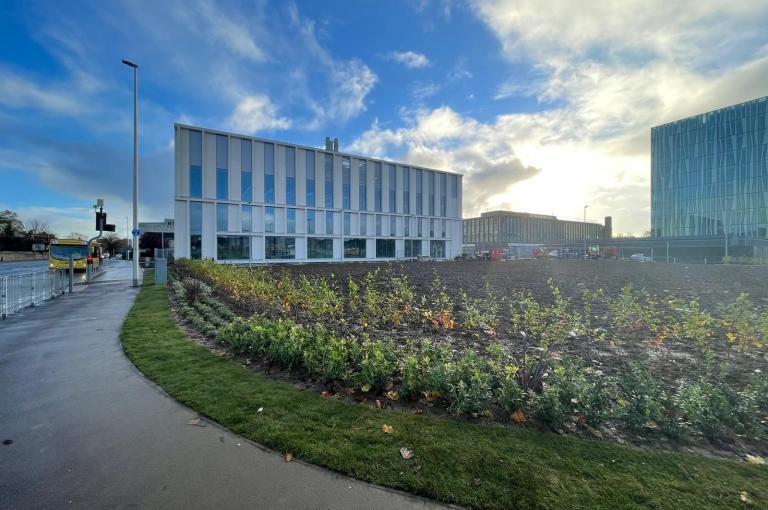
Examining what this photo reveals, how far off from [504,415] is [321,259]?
3913 cm

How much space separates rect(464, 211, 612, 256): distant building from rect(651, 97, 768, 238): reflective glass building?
→ 164ft

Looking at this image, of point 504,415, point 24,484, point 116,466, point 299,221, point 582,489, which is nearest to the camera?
point 582,489

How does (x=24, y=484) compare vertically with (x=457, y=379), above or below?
below

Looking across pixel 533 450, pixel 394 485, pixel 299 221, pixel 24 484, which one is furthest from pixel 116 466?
pixel 299 221

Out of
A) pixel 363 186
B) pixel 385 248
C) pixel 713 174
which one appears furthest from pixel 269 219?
pixel 713 174

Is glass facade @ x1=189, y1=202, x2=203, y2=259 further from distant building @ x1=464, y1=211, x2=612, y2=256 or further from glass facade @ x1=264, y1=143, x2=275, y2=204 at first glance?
distant building @ x1=464, y1=211, x2=612, y2=256

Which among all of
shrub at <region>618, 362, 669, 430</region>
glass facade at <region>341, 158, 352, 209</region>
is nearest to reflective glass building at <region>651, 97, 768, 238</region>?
glass facade at <region>341, 158, 352, 209</region>

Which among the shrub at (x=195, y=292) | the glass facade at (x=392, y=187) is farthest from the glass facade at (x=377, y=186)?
the shrub at (x=195, y=292)

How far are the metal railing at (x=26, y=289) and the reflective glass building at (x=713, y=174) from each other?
97946 millimetres

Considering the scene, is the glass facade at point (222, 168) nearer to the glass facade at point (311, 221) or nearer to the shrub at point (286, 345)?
the glass facade at point (311, 221)

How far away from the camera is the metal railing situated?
9.97 meters

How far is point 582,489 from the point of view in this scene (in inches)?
105

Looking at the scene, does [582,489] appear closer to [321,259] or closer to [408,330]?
[408,330]

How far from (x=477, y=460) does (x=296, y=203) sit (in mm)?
39139
